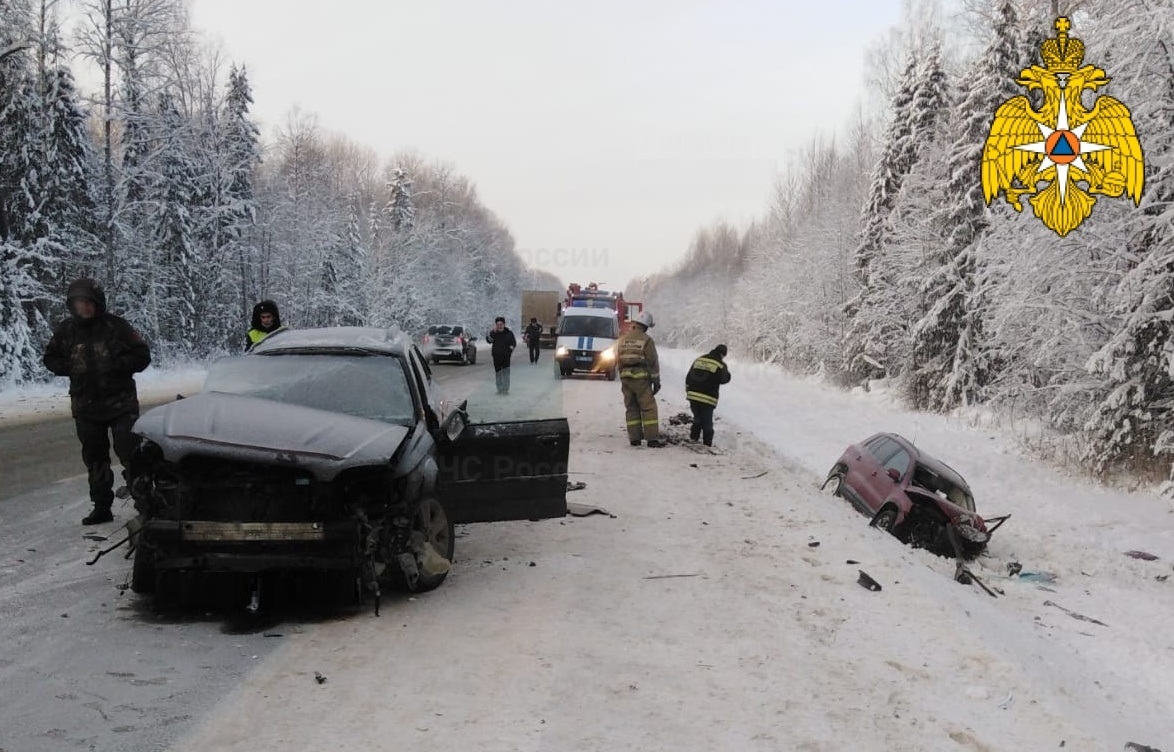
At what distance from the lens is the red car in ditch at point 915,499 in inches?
365

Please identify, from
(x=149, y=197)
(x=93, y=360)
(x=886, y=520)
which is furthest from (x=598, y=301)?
(x=93, y=360)

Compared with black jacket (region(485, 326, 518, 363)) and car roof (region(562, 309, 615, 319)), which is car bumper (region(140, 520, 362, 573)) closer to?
black jacket (region(485, 326, 518, 363))

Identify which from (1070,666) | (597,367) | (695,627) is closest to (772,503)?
(1070,666)

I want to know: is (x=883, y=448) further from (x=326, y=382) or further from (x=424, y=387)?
(x=326, y=382)

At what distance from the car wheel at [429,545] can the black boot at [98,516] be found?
3.26 meters

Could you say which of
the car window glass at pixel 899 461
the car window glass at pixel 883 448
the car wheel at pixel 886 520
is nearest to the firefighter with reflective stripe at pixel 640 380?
the car window glass at pixel 883 448

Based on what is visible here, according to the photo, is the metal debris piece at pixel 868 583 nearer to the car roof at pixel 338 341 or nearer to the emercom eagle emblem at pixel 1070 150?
the car roof at pixel 338 341

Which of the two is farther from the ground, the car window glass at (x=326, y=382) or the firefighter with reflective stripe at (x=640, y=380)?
the car window glass at (x=326, y=382)

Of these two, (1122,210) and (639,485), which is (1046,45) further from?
(639,485)

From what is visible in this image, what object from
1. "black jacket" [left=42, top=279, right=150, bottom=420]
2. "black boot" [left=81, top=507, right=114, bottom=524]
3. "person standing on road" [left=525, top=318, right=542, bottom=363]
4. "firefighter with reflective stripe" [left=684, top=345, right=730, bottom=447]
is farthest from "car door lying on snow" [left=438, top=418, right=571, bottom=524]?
"person standing on road" [left=525, top=318, right=542, bottom=363]

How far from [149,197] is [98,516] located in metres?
26.2

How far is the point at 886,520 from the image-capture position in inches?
385

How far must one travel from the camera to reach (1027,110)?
1748 centimetres

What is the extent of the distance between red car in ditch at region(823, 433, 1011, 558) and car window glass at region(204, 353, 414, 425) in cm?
623
